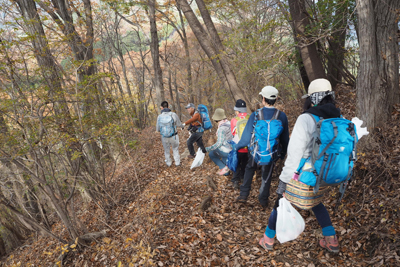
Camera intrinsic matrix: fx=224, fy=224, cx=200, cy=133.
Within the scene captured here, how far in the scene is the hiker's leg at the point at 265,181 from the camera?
3807 millimetres

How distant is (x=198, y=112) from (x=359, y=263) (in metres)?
5.13

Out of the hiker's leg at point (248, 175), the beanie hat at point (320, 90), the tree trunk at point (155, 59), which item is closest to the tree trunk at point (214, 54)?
the hiker's leg at point (248, 175)

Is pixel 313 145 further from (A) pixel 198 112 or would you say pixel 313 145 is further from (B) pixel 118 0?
(B) pixel 118 0

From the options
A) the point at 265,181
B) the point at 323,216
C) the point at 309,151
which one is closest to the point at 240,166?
the point at 265,181

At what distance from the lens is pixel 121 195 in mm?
6941

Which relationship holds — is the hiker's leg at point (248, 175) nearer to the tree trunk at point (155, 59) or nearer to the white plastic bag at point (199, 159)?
the white plastic bag at point (199, 159)

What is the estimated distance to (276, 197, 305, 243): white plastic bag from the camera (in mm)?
2791

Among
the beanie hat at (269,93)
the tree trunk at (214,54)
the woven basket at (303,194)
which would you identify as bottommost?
the woven basket at (303,194)

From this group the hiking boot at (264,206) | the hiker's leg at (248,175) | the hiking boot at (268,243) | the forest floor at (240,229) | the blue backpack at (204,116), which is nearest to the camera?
the forest floor at (240,229)

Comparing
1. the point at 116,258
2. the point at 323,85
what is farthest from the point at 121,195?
the point at 323,85

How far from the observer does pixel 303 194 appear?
8.96 feet

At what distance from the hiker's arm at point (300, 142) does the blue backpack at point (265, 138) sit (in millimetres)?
869

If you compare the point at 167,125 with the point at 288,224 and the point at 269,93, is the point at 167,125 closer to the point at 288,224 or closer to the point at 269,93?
the point at 269,93

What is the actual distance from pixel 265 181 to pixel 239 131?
120cm
